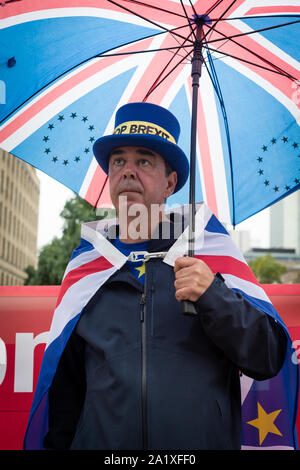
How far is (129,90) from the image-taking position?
2.94 m

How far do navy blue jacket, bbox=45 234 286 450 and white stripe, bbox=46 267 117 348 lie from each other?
0.46 ft

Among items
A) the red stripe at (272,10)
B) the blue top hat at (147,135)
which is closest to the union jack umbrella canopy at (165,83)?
the red stripe at (272,10)

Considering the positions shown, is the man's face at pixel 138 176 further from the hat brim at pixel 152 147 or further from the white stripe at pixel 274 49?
the white stripe at pixel 274 49

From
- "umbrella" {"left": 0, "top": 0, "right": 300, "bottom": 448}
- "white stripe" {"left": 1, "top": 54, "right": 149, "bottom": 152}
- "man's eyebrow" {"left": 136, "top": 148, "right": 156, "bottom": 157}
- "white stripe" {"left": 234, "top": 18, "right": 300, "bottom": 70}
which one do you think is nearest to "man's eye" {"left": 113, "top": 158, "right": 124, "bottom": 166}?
"man's eyebrow" {"left": 136, "top": 148, "right": 156, "bottom": 157}

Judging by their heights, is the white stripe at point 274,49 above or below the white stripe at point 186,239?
above

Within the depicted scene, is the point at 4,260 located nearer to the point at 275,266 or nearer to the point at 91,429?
the point at 275,266

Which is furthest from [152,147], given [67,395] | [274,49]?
[67,395]

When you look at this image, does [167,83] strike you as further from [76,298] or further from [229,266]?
[76,298]

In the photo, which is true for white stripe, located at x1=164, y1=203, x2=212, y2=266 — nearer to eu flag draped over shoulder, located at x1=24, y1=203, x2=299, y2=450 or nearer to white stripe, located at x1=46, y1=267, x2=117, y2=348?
eu flag draped over shoulder, located at x1=24, y1=203, x2=299, y2=450

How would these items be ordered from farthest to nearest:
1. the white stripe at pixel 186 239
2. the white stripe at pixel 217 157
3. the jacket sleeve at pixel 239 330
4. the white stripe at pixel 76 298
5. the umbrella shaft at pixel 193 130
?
the white stripe at pixel 217 157
the white stripe at pixel 76 298
the white stripe at pixel 186 239
the umbrella shaft at pixel 193 130
the jacket sleeve at pixel 239 330

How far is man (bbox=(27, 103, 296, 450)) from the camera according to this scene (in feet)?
6.01

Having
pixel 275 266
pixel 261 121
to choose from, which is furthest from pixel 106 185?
pixel 275 266

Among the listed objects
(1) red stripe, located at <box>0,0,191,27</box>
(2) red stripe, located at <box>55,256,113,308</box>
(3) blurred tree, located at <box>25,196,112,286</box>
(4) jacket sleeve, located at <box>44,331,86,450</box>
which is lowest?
(4) jacket sleeve, located at <box>44,331,86,450</box>

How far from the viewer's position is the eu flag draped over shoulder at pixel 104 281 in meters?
2.22
